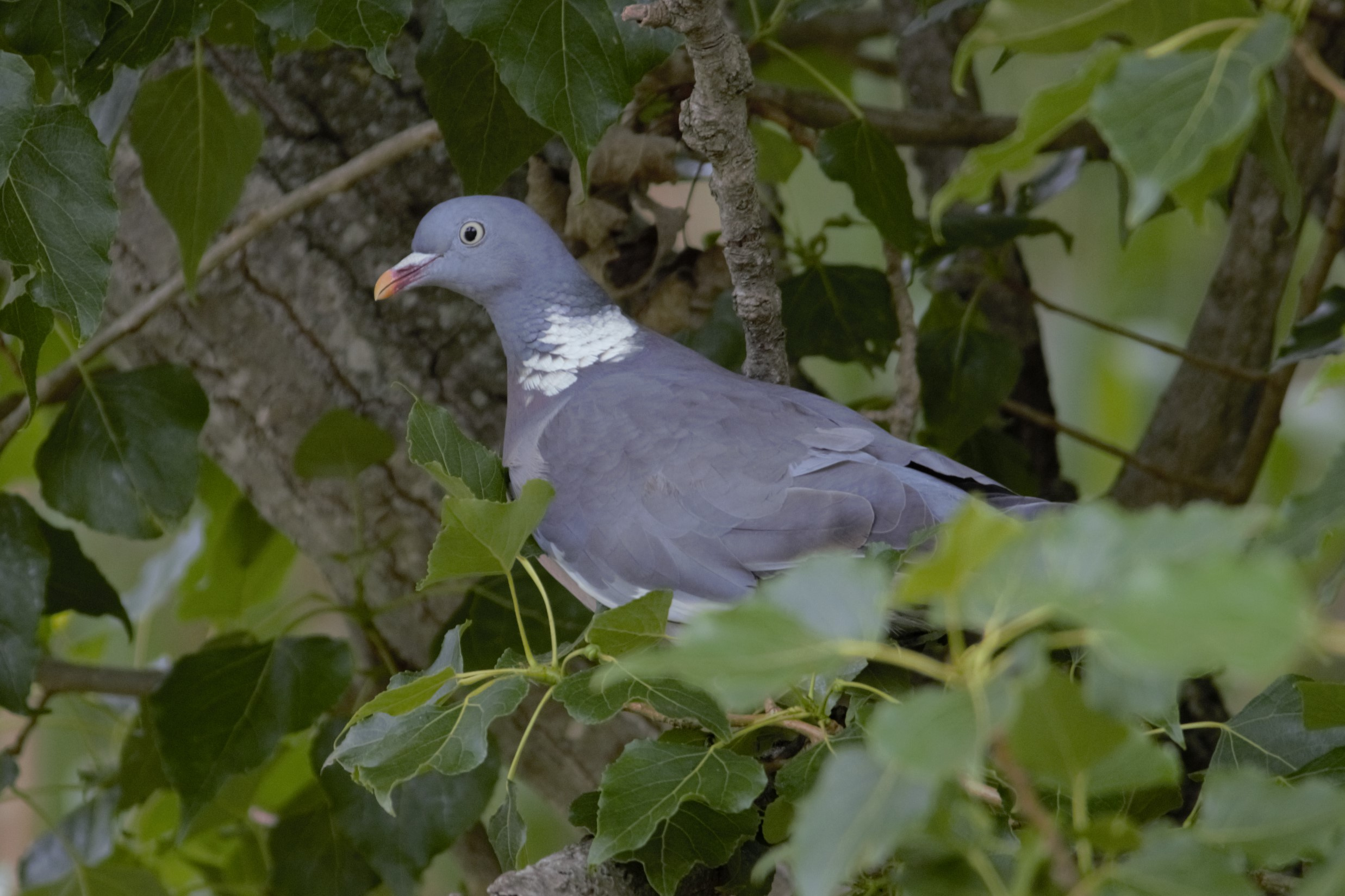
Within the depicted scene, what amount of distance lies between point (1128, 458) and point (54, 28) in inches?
44.7

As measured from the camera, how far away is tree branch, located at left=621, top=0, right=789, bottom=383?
81cm

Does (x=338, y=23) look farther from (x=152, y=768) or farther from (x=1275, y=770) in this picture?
(x=152, y=768)

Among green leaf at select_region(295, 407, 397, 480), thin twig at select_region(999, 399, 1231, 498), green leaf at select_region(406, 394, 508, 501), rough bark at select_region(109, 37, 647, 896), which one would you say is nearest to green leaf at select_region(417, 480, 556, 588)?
green leaf at select_region(406, 394, 508, 501)

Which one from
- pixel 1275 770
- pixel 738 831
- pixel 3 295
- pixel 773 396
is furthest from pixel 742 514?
pixel 3 295

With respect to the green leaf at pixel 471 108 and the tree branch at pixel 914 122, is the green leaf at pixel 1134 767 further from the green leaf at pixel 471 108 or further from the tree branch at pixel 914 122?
the tree branch at pixel 914 122

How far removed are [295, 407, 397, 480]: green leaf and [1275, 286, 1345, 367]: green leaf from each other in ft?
2.82

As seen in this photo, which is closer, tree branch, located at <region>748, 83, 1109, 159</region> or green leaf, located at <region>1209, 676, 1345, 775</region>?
green leaf, located at <region>1209, 676, 1345, 775</region>

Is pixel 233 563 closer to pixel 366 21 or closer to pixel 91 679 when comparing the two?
pixel 91 679

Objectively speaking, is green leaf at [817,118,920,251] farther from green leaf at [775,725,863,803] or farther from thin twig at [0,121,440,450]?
green leaf at [775,725,863,803]

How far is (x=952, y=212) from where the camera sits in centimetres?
139

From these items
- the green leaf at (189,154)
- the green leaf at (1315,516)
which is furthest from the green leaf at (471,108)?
the green leaf at (1315,516)

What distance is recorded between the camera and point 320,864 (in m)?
1.30

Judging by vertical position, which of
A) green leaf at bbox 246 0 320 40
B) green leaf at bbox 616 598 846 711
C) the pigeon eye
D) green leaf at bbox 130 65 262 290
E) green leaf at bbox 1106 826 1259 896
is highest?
green leaf at bbox 246 0 320 40

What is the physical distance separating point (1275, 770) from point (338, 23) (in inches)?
29.9
